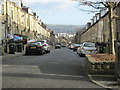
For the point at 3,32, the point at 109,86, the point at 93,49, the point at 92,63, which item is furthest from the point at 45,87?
the point at 3,32

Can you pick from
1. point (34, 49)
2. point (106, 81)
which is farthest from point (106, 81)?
point (34, 49)

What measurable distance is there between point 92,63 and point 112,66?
85cm

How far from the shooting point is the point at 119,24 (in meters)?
29.7

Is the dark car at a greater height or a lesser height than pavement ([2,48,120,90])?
greater

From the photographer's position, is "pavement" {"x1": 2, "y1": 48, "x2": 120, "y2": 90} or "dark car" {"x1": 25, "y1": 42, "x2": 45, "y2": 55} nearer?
"pavement" {"x1": 2, "y1": 48, "x2": 120, "y2": 90}

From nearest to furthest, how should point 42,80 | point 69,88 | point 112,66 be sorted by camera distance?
point 69,88 → point 42,80 → point 112,66

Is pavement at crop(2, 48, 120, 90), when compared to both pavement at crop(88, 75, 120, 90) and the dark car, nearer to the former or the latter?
pavement at crop(88, 75, 120, 90)

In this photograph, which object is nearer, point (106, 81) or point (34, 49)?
point (106, 81)

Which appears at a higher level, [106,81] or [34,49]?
[34,49]

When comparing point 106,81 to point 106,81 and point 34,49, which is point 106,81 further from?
point 34,49

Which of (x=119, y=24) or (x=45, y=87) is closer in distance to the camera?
(x=45, y=87)

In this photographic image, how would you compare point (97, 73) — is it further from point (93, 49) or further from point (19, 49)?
point (19, 49)

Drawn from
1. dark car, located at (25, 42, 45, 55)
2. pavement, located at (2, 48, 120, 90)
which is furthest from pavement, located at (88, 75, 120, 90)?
dark car, located at (25, 42, 45, 55)

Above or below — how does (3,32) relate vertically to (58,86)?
above
